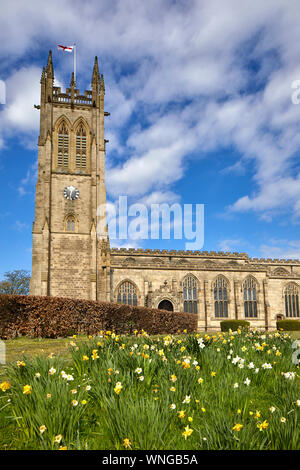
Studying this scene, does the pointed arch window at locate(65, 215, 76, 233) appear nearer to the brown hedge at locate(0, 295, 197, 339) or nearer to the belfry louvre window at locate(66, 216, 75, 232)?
the belfry louvre window at locate(66, 216, 75, 232)

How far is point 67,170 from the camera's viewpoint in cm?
3656

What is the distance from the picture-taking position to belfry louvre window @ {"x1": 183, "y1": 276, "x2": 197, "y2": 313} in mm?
33719

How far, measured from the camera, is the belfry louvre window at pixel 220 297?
34312 mm

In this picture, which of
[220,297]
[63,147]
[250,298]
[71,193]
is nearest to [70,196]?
[71,193]

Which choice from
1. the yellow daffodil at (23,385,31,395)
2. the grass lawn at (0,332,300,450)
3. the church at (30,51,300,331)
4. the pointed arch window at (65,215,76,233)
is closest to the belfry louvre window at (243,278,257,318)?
the church at (30,51,300,331)

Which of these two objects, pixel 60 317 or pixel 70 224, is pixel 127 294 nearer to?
pixel 70 224

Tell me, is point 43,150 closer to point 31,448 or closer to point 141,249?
point 141,249

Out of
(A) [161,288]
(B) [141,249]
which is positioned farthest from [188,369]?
(B) [141,249]

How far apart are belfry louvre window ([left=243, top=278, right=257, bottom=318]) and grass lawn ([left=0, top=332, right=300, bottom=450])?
102 feet

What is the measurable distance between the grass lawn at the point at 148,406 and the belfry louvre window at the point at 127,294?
26.5 m

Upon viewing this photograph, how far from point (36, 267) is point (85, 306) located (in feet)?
69.1

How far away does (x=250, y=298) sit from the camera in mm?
35281

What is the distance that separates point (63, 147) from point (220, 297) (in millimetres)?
22961

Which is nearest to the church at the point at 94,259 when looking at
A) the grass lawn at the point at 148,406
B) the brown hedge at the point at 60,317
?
the brown hedge at the point at 60,317
